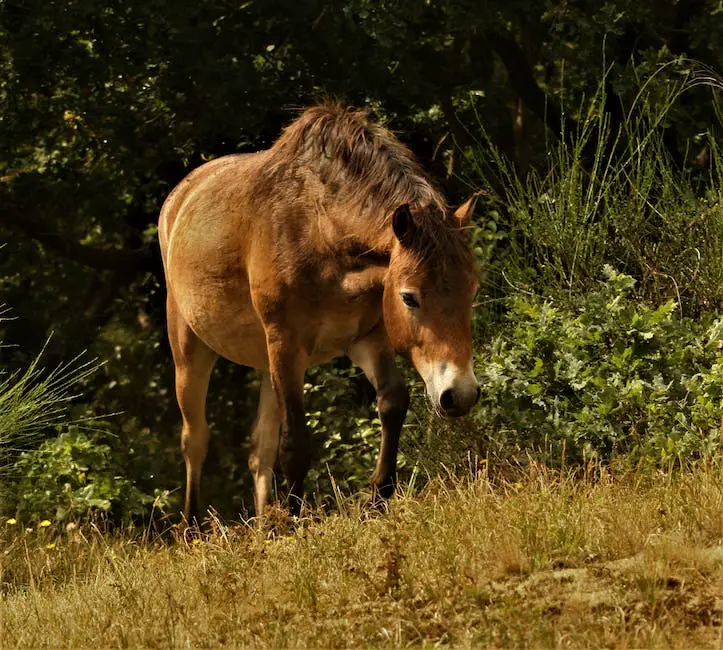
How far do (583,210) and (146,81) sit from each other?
12.6ft

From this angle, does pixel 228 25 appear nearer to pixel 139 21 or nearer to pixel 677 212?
pixel 139 21

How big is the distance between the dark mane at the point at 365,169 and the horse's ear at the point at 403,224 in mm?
53

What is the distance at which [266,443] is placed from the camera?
27.6ft

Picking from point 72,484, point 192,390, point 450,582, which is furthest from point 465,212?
point 72,484

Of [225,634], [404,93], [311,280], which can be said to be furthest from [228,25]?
[225,634]

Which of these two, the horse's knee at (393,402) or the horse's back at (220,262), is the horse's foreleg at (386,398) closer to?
the horse's knee at (393,402)

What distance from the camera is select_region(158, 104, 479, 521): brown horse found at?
644 centimetres

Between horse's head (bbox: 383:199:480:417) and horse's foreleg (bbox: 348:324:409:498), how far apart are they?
0.61 metres

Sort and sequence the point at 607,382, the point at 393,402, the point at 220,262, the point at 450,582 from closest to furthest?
the point at 450,582 → the point at 393,402 → the point at 607,382 → the point at 220,262

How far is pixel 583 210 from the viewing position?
828 cm

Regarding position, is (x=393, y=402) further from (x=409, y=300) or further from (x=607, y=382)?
(x=607, y=382)

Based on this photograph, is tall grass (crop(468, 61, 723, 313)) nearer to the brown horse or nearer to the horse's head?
the brown horse

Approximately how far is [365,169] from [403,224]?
70 cm

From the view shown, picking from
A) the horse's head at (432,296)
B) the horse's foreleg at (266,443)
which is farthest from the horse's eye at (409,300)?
the horse's foreleg at (266,443)
